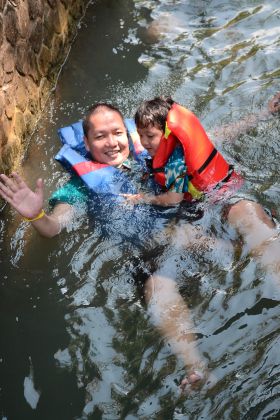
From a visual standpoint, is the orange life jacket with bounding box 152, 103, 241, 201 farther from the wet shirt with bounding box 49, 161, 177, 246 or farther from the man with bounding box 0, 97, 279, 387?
the man with bounding box 0, 97, 279, 387

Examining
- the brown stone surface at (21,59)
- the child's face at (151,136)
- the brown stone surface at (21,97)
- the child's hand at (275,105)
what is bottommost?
the child's hand at (275,105)

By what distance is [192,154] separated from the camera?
4098mm

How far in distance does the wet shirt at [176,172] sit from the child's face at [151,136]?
15cm

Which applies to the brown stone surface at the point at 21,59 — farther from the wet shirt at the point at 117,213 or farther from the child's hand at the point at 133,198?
the child's hand at the point at 133,198

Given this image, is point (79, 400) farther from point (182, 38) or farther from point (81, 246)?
point (182, 38)

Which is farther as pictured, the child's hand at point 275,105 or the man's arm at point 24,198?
the child's hand at point 275,105

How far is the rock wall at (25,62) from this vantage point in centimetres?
506

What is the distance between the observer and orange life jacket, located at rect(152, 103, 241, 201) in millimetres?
4102

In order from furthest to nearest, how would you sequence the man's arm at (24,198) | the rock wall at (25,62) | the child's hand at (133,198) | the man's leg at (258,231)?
the rock wall at (25,62), the child's hand at (133,198), the man's arm at (24,198), the man's leg at (258,231)

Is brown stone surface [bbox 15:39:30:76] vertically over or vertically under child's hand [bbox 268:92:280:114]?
over

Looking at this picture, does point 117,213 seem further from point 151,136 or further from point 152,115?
point 152,115

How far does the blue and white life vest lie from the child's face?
33 cm

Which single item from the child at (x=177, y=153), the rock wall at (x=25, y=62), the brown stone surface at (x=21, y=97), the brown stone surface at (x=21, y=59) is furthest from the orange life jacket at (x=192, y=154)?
the brown stone surface at (x=21, y=59)

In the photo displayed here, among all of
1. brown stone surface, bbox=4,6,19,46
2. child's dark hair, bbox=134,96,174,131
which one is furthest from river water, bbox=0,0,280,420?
brown stone surface, bbox=4,6,19,46
